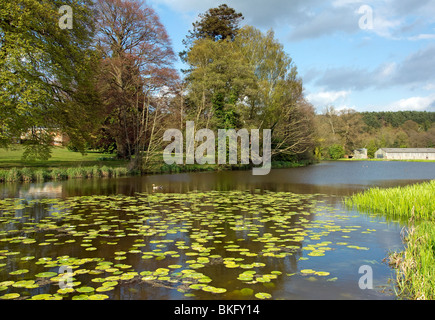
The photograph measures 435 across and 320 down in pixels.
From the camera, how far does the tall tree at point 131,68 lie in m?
24.6

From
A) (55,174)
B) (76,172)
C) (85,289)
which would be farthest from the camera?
(76,172)

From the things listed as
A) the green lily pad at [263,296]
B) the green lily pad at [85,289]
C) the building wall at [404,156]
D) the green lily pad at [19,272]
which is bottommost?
the green lily pad at [263,296]

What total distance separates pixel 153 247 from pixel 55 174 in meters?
14.8

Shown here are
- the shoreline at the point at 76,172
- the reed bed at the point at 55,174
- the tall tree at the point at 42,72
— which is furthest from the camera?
the shoreline at the point at 76,172

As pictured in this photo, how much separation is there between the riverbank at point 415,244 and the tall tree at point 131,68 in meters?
17.3

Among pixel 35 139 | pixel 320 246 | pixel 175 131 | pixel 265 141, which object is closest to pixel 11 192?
pixel 35 139

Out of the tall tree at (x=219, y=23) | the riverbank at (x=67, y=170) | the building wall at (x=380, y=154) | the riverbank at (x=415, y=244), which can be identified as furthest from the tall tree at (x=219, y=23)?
the building wall at (x=380, y=154)

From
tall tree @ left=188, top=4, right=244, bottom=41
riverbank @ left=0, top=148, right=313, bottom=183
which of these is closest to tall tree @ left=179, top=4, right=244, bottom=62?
tall tree @ left=188, top=4, right=244, bottom=41

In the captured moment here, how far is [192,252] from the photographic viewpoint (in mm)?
5117

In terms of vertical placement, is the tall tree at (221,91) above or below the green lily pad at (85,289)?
above

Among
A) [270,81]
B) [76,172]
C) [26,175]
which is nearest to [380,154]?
[270,81]

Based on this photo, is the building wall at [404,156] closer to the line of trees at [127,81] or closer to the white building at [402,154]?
the white building at [402,154]

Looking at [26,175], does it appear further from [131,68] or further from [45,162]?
[131,68]

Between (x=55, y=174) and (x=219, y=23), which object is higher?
(x=219, y=23)
